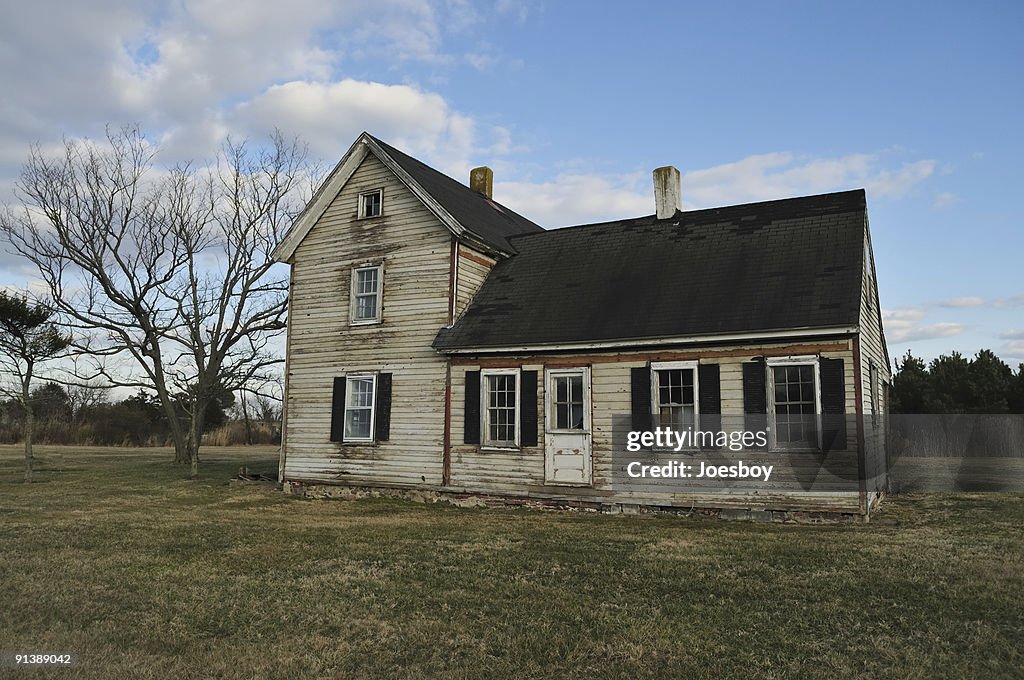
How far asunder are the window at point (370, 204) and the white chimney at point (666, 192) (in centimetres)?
718

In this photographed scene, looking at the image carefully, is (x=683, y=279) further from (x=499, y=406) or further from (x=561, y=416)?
(x=499, y=406)

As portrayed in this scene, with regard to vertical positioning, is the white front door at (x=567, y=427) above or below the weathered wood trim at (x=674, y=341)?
below

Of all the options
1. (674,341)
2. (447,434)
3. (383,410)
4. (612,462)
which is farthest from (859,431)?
(383,410)

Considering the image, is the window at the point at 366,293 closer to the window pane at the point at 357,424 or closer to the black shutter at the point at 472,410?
the window pane at the point at 357,424

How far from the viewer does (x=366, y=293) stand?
18453 mm

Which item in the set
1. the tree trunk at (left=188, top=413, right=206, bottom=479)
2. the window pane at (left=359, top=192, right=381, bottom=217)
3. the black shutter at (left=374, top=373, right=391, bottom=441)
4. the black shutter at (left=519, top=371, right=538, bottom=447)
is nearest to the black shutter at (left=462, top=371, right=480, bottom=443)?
the black shutter at (left=519, top=371, right=538, bottom=447)

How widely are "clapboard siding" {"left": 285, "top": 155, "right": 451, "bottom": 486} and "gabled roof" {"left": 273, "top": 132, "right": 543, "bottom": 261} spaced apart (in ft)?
0.81

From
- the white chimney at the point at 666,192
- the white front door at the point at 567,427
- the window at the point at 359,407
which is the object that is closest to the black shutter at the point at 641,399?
the white front door at the point at 567,427

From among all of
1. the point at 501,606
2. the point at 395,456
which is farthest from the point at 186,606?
the point at 395,456

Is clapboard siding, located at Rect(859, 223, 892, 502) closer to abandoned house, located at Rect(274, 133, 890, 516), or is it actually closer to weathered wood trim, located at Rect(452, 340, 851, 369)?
abandoned house, located at Rect(274, 133, 890, 516)

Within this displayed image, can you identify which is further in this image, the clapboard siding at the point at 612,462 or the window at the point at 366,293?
the window at the point at 366,293

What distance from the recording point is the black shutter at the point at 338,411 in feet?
59.6

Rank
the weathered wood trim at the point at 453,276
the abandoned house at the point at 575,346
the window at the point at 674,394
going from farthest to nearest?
the weathered wood trim at the point at 453,276 < the window at the point at 674,394 < the abandoned house at the point at 575,346

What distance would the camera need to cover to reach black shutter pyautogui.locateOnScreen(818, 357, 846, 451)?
42.1 ft
